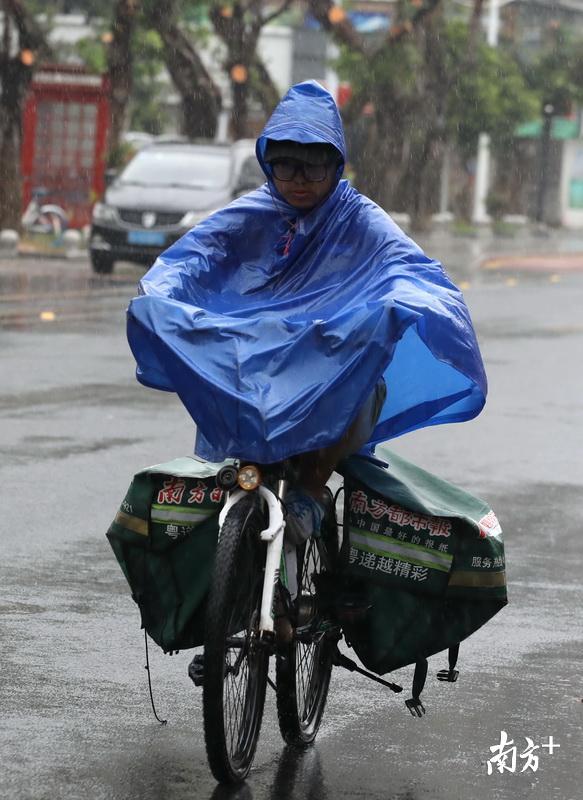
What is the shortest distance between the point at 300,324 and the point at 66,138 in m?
27.8

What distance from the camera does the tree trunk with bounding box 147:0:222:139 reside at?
3277 cm

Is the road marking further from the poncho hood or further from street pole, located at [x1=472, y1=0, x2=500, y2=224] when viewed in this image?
the poncho hood

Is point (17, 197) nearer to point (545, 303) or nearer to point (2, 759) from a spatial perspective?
point (545, 303)

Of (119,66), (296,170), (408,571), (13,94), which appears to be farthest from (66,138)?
(408,571)

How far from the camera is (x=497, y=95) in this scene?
46.1m

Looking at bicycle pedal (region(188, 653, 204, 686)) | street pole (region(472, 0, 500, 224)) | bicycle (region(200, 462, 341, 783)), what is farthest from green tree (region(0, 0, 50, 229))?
street pole (region(472, 0, 500, 224))

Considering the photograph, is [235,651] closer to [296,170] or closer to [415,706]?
[415,706]

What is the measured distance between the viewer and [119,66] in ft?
99.0

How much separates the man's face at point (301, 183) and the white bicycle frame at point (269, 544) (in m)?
0.89

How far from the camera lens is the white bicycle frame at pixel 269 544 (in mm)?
4664

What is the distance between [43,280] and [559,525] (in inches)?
612

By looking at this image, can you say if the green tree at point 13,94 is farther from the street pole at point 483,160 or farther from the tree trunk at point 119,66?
the street pole at point 483,160

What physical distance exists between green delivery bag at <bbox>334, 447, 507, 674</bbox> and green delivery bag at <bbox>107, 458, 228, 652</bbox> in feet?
1.30

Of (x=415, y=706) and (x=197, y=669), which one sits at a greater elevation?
(x=197, y=669)
